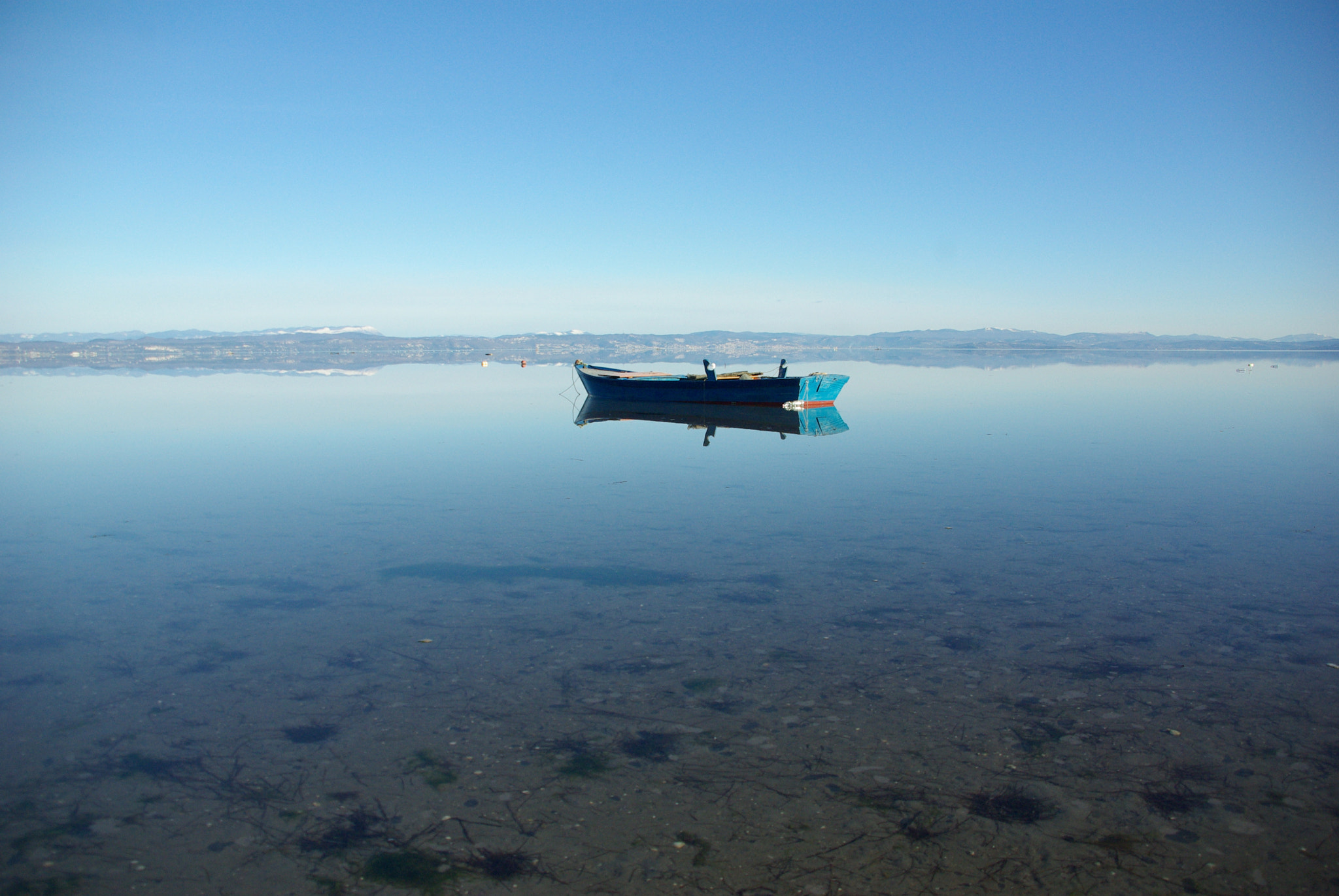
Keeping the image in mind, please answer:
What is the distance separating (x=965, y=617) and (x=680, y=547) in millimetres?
4632

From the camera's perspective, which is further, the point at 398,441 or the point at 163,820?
the point at 398,441

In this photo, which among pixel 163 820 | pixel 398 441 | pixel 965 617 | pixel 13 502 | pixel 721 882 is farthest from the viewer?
pixel 398 441

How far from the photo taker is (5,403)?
40656mm

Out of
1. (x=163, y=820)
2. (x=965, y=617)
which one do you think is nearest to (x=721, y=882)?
(x=163, y=820)

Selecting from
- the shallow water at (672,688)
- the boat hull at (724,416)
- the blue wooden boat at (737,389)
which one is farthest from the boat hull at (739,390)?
the shallow water at (672,688)

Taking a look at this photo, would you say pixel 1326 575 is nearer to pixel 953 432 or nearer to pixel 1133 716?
pixel 1133 716

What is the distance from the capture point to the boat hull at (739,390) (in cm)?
3853

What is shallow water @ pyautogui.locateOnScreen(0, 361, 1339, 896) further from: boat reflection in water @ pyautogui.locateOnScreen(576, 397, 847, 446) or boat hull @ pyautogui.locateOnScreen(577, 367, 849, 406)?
boat hull @ pyautogui.locateOnScreen(577, 367, 849, 406)

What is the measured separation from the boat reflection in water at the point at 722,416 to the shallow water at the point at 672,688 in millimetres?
13472

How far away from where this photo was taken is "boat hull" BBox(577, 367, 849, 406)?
38531mm

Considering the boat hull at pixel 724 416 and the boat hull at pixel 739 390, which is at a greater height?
the boat hull at pixel 739 390

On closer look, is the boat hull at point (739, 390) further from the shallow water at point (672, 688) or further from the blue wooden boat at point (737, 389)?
the shallow water at point (672, 688)

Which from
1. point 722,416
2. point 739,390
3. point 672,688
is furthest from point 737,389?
point 672,688

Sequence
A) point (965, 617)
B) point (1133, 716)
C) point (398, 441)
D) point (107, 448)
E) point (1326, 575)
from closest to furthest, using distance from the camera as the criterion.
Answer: point (1133, 716) → point (965, 617) → point (1326, 575) → point (107, 448) → point (398, 441)
